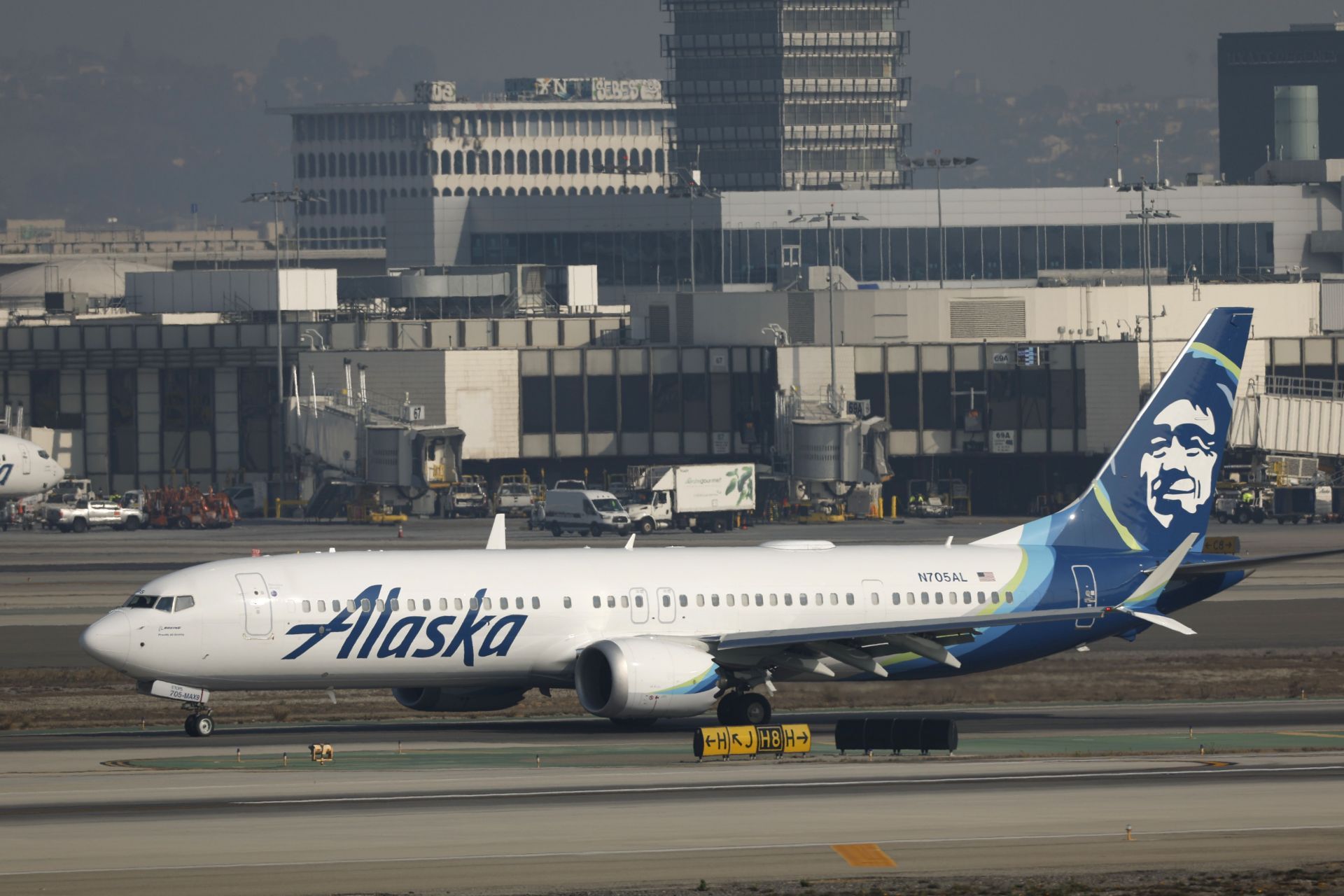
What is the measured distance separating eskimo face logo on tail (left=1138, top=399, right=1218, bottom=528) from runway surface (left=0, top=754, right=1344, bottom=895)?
1258 cm

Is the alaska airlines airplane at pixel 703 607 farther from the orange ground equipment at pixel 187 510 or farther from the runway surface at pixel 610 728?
the orange ground equipment at pixel 187 510

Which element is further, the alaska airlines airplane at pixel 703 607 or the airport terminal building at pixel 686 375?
the airport terminal building at pixel 686 375

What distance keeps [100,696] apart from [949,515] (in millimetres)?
92122

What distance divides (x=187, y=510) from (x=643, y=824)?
367 ft

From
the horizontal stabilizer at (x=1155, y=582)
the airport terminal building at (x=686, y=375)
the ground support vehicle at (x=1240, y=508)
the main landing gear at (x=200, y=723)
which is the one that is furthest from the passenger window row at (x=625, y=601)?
the airport terminal building at (x=686, y=375)

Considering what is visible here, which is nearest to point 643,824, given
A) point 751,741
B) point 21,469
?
point 751,741

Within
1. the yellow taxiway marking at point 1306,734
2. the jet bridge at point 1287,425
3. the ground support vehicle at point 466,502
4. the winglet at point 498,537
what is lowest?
the yellow taxiway marking at point 1306,734

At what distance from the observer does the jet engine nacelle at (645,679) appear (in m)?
48.4

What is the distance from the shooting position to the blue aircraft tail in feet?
182

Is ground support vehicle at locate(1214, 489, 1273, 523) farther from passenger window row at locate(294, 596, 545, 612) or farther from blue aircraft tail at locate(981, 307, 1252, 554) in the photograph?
passenger window row at locate(294, 596, 545, 612)

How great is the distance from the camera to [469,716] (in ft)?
185

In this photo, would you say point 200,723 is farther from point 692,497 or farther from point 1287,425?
point 1287,425

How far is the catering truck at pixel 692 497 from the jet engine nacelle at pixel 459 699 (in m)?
77.6

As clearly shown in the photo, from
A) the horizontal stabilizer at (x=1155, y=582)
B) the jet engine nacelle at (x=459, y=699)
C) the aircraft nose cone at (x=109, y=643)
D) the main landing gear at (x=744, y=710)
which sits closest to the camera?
the aircraft nose cone at (x=109, y=643)
